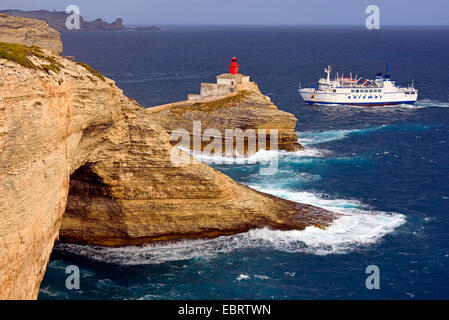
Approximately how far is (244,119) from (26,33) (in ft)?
235

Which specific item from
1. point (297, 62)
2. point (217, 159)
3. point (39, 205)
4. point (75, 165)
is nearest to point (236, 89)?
point (217, 159)

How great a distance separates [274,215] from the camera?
39.6 m

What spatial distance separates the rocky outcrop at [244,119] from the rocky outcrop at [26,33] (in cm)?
5425

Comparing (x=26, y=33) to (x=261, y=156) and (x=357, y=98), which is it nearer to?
(x=357, y=98)

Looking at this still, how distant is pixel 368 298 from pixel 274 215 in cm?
1028

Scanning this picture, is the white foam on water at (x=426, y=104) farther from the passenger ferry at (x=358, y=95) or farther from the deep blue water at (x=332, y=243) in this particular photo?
the deep blue water at (x=332, y=243)

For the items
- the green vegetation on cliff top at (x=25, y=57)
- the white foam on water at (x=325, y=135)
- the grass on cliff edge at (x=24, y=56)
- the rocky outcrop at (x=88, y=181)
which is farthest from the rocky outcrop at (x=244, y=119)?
the grass on cliff edge at (x=24, y=56)

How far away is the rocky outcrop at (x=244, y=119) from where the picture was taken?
65.4 m

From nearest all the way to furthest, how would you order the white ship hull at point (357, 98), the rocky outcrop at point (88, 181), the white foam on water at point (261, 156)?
the rocky outcrop at point (88, 181) → the white foam on water at point (261, 156) → the white ship hull at point (357, 98)

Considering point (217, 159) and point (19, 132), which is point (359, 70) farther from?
point (19, 132)

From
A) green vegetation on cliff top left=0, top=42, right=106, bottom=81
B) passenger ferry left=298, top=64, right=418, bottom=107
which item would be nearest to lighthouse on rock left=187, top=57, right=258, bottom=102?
passenger ferry left=298, top=64, right=418, bottom=107

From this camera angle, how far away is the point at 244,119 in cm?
6575

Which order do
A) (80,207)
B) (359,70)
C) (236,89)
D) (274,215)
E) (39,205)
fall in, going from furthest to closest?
1. (359,70)
2. (236,89)
3. (274,215)
4. (80,207)
5. (39,205)

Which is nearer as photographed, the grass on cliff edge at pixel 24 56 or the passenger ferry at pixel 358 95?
the grass on cliff edge at pixel 24 56
